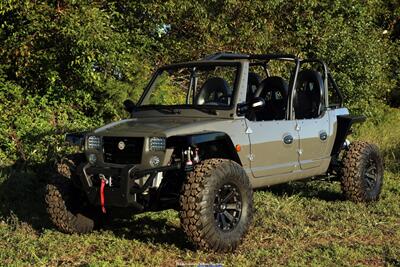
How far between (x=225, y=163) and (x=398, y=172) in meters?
5.55

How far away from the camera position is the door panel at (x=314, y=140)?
6.57m

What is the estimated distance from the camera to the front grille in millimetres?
5250

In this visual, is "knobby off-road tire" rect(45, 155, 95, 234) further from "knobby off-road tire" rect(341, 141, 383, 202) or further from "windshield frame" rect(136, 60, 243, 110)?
"knobby off-road tire" rect(341, 141, 383, 202)

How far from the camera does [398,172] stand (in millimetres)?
9688

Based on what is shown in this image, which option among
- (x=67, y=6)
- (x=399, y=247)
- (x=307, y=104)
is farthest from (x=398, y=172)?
(x=67, y=6)

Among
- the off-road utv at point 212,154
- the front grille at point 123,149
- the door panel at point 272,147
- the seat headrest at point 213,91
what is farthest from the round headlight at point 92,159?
the door panel at point 272,147

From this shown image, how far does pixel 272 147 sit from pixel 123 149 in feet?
5.37

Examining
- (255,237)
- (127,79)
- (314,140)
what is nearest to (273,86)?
(314,140)

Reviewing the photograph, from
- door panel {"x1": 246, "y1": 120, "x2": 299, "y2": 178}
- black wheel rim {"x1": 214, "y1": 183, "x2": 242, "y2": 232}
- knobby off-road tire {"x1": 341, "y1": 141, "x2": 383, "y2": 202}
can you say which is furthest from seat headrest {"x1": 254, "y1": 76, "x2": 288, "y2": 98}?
black wheel rim {"x1": 214, "y1": 183, "x2": 242, "y2": 232}

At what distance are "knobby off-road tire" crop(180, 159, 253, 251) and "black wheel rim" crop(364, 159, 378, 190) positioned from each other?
2665 millimetres

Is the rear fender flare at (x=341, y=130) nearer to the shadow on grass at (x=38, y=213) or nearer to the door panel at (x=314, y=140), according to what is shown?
the door panel at (x=314, y=140)

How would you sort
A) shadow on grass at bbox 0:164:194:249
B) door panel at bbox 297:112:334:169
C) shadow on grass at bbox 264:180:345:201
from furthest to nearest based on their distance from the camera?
shadow on grass at bbox 264:180:345:201, door panel at bbox 297:112:334:169, shadow on grass at bbox 0:164:194:249

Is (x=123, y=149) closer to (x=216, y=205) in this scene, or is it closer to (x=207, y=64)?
(x=216, y=205)

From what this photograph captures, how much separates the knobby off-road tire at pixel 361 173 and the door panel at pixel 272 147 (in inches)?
39.6
